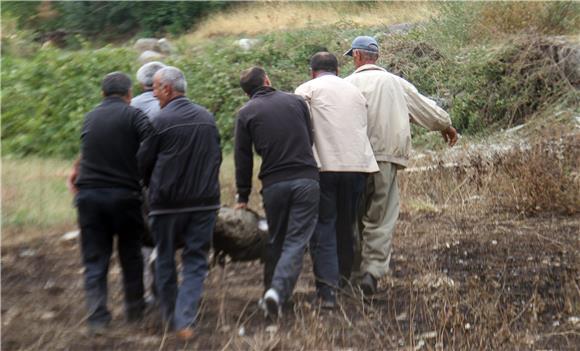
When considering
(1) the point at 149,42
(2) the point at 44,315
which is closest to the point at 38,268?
(2) the point at 44,315

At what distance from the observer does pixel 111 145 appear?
19.7ft

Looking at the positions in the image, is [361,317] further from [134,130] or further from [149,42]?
[149,42]

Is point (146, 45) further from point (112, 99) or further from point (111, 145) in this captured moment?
point (111, 145)

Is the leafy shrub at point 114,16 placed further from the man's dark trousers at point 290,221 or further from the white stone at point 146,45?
the man's dark trousers at point 290,221

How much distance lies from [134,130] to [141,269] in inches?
38.1

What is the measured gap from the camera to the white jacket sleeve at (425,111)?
734 cm

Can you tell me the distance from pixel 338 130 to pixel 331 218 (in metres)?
0.65

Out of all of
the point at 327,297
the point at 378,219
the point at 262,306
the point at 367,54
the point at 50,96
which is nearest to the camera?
the point at 262,306

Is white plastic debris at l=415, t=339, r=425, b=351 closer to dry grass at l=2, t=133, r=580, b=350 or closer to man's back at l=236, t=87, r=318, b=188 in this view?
dry grass at l=2, t=133, r=580, b=350

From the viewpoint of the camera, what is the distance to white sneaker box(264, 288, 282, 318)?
6207 millimetres

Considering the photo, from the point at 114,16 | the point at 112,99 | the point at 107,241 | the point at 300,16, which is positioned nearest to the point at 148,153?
the point at 112,99

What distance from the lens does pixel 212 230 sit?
6156 millimetres

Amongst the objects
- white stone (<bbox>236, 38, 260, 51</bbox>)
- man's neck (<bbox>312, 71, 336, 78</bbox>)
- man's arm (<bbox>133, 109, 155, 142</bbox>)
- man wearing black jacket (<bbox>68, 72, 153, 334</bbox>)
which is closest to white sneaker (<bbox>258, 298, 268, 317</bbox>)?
man wearing black jacket (<bbox>68, 72, 153, 334</bbox>)

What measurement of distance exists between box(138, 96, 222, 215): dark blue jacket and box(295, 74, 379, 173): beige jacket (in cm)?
101
